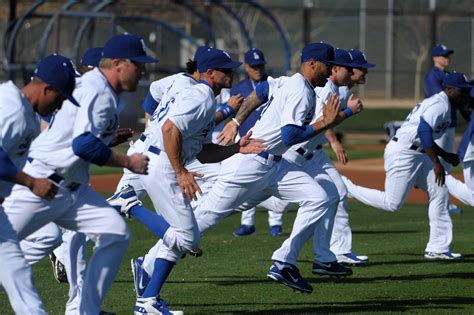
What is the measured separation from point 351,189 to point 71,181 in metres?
6.88

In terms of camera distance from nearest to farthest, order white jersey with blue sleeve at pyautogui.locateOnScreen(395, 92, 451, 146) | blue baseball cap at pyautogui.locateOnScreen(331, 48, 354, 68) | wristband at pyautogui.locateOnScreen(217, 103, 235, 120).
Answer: wristband at pyautogui.locateOnScreen(217, 103, 235, 120) < blue baseball cap at pyautogui.locateOnScreen(331, 48, 354, 68) < white jersey with blue sleeve at pyautogui.locateOnScreen(395, 92, 451, 146)

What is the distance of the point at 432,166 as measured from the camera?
41.5ft

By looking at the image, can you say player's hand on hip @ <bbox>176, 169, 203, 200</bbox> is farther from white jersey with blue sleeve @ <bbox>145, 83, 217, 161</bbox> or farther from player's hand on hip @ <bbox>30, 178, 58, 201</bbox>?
player's hand on hip @ <bbox>30, 178, 58, 201</bbox>

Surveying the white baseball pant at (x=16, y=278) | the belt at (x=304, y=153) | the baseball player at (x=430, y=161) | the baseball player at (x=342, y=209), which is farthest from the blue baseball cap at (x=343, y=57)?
the white baseball pant at (x=16, y=278)

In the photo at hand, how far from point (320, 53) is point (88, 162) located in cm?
320

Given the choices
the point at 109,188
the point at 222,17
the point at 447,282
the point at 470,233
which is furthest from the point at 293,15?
the point at 447,282

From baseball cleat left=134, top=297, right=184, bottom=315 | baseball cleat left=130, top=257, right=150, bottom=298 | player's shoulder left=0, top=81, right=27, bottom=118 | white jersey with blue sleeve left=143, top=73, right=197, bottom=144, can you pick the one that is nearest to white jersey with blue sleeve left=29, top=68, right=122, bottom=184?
player's shoulder left=0, top=81, right=27, bottom=118

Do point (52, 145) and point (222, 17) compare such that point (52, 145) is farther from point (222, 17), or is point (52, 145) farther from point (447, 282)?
point (222, 17)

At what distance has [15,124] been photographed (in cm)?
695

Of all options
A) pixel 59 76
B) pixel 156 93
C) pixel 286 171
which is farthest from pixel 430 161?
pixel 59 76

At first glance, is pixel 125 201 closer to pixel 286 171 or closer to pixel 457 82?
pixel 286 171

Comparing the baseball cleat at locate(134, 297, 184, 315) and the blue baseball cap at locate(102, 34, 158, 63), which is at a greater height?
the blue baseball cap at locate(102, 34, 158, 63)

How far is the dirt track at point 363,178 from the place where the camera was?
20.4 m

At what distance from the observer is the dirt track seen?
803 inches
